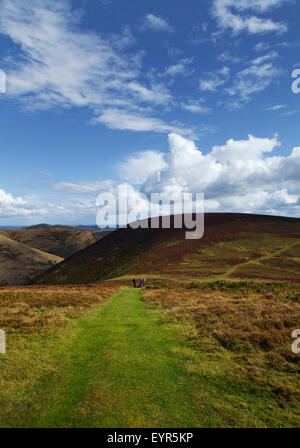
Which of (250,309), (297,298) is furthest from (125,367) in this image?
(297,298)

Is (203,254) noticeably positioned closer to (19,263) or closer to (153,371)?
(153,371)

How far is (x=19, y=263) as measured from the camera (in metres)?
125

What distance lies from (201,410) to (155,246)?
83.4m

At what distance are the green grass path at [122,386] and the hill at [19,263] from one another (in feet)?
346

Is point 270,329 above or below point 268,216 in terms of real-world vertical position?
below

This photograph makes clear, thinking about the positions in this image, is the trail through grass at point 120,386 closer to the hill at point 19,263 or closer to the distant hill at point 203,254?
the distant hill at point 203,254

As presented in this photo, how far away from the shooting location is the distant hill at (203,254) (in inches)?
2274

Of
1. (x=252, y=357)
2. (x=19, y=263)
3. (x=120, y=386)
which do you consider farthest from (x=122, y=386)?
(x=19, y=263)

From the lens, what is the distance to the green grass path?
7164 mm

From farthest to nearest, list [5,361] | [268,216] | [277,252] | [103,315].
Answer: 1. [268,216]
2. [277,252]
3. [103,315]
4. [5,361]

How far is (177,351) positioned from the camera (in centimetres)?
1203

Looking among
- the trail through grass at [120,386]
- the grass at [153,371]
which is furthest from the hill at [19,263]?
the trail through grass at [120,386]

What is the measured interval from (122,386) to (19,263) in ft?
438
